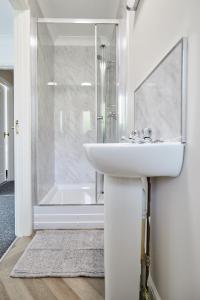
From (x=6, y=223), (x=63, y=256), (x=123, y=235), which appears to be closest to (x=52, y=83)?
(x=6, y=223)

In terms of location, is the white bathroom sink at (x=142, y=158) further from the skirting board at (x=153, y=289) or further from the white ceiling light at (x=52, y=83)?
the white ceiling light at (x=52, y=83)

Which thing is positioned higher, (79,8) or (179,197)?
(79,8)

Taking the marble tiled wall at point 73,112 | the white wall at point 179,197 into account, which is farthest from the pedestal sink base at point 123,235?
the marble tiled wall at point 73,112

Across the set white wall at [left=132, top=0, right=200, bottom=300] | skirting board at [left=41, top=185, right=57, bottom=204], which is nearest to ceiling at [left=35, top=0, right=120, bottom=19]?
white wall at [left=132, top=0, right=200, bottom=300]

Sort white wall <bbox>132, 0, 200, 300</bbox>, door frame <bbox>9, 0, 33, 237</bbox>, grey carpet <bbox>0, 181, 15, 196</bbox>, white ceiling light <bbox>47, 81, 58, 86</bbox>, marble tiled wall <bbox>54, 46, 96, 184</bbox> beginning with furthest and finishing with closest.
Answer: grey carpet <bbox>0, 181, 15, 196</bbox>
marble tiled wall <bbox>54, 46, 96, 184</bbox>
white ceiling light <bbox>47, 81, 58, 86</bbox>
door frame <bbox>9, 0, 33, 237</bbox>
white wall <bbox>132, 0, 200, 300</bbox>

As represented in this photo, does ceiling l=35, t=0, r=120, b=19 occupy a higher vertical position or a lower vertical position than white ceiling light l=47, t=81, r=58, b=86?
higher

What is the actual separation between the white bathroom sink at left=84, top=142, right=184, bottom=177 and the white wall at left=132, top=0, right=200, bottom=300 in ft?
0.15

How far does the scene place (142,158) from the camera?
109 centimetres

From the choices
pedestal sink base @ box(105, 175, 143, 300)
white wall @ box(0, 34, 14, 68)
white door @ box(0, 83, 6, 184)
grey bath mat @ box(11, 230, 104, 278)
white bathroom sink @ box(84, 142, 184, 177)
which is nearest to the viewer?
white bathroom sink @ box(84, 142, 184, 177)

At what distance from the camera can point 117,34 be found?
2900mm

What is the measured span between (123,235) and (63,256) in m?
0.87

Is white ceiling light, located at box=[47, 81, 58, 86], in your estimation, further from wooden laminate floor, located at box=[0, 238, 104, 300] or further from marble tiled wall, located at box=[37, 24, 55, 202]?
wooden laminate floor, located at box=[0, 238, 104, 300]

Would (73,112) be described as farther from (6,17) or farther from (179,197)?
(179,197)

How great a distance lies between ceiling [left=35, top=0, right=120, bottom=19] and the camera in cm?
288
